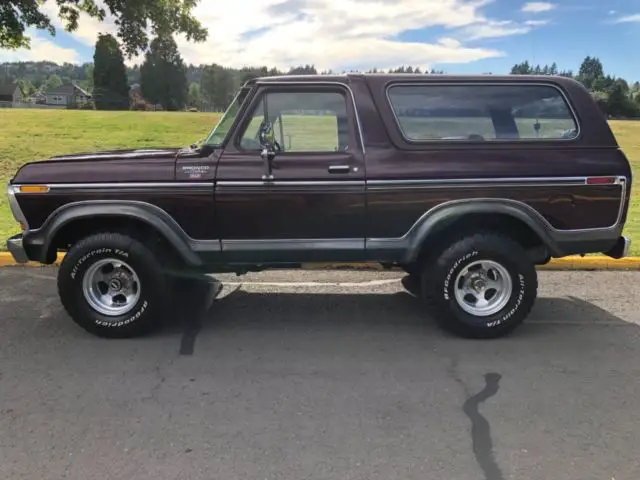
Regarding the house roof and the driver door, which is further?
the house roof

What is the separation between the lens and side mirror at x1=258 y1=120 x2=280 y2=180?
4647 mm

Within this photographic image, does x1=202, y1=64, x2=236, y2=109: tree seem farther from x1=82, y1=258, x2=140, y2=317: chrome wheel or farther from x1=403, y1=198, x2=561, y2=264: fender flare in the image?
x1=403, y1=198, x2=561, y2=264: fender flare

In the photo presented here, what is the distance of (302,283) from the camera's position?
6504mm

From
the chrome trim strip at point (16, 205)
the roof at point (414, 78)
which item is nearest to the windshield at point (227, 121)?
the roof at point (414, 78)

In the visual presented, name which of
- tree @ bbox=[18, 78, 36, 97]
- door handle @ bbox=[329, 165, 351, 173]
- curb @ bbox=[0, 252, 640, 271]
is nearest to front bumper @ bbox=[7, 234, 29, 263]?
curb @ bbox=[0, 252, 640, 271]

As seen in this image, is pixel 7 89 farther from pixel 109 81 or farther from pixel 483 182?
Answer: pixel 483 182

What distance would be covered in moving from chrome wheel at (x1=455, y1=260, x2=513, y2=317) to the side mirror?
1663mm

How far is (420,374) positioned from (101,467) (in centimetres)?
210

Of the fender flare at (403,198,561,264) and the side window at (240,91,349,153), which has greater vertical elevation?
the side window at (240,91,349,153)

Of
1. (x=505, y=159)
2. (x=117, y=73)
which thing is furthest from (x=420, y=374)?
(x=117, y=73)

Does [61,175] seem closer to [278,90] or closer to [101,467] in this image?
[278,90]

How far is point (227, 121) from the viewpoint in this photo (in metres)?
4.93

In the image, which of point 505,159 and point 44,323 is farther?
point 44,323

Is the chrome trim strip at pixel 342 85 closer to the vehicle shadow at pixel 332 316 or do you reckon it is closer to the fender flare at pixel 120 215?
the fender flare at pixel 120 215
